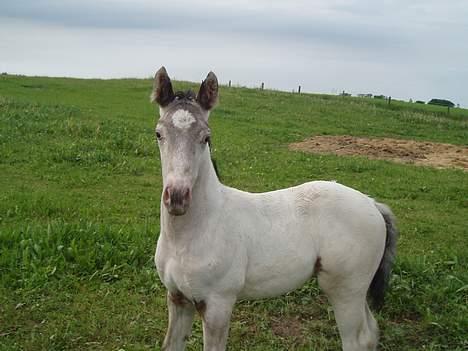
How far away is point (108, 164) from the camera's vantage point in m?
10.2

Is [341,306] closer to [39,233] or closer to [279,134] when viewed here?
[39,233]

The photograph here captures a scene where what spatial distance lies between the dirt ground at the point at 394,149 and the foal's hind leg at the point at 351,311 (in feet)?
31.1

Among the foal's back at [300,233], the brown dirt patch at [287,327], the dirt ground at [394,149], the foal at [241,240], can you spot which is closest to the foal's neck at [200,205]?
the foal at [241,240]

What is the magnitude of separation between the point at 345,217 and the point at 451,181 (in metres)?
7.94

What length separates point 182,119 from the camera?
2957 millimetres

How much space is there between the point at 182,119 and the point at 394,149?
1182 cm

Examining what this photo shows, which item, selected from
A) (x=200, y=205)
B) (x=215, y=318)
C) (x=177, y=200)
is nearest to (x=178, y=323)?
(x=215, y=318)

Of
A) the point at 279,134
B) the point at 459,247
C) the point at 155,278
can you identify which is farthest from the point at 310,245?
the point at 279,134

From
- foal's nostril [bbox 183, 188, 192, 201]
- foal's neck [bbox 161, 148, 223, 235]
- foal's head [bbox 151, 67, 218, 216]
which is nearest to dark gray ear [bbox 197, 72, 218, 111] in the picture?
foal's head [bbox 151, 67, 218, 216]

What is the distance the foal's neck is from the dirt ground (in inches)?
397

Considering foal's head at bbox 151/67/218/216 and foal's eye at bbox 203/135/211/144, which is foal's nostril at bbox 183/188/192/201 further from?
foal's eye at bbox 203/135/211/144

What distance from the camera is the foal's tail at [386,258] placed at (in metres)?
3.82

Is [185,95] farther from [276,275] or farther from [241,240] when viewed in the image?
[276,275]

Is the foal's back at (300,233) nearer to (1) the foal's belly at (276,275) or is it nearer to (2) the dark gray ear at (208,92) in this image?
(1) the foal's belly at (276,275)
